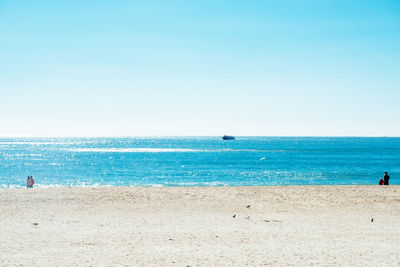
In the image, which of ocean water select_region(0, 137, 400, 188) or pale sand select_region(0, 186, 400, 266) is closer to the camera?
pale sand select_region(0, 186, 400, 266)

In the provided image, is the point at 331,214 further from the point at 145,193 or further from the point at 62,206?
the point at 62,206

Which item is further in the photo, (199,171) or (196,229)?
(199,171)

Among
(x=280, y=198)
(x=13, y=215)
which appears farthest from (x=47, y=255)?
(x=280, y=198)

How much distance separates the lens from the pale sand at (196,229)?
10641 mm

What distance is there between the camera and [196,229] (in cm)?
1456

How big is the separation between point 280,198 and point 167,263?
14002mm

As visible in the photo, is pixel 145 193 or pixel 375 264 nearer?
pixel 375 264

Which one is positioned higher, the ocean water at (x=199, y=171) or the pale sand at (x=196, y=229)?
the pale sand at (x=196, y=229)

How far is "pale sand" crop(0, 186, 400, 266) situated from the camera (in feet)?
34.9

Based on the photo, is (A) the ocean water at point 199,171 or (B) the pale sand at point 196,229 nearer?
(B) the pale sand at point 196,229

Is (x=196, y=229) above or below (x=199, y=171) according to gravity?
above

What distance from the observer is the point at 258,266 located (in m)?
9.84

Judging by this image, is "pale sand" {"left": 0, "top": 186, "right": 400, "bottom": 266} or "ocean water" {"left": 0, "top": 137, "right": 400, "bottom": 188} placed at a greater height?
"pale sand" {"left": 0, "top": 186, "right": 400, "bottom": 266}

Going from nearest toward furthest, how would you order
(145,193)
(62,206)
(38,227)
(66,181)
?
(38,227)
(62,206)
(145,193)
(66,181)
